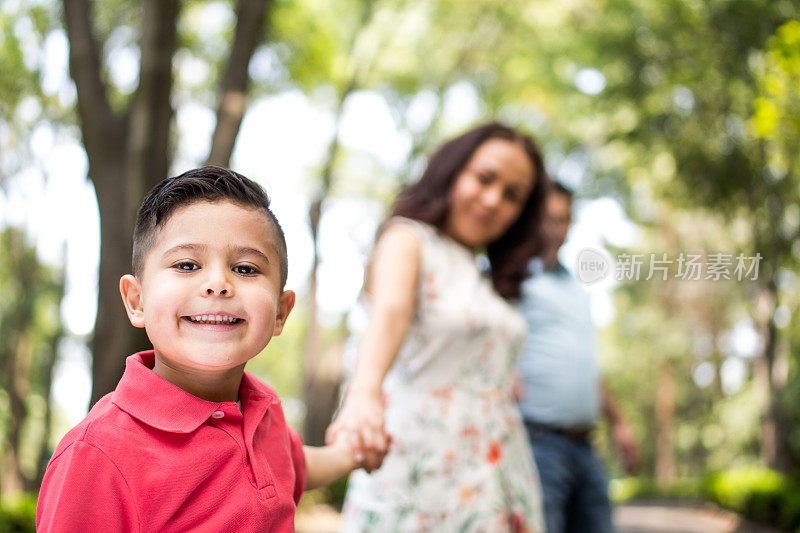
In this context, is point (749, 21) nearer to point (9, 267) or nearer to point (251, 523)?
point (251, 523)

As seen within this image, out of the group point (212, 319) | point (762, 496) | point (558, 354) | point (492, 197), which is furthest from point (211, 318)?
point (762, 496)

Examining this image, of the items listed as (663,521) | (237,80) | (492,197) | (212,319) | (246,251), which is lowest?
(663,521)

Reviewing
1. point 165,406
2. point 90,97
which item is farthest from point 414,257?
point 90,97

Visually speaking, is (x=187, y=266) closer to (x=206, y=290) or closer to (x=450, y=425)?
(x=206, y=290)

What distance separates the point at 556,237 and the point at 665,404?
23.1 metres

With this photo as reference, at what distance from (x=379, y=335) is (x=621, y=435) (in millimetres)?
2451

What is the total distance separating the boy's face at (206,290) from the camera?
1.19 metres

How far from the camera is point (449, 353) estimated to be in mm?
2352

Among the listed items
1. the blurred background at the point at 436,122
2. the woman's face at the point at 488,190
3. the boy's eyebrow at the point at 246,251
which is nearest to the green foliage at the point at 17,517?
the blurred background at the point at 436,122

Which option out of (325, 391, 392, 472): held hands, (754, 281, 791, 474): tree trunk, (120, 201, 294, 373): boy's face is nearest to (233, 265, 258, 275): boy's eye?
(120, 201, 294, 373): boy's face

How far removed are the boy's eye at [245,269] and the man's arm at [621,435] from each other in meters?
3.12

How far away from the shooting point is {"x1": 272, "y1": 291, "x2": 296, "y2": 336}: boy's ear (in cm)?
135

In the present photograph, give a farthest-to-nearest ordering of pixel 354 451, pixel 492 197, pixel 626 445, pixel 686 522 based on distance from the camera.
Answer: pixel 686 522 < pixel 626 445 < pixel 492 197 < pixel 354 451

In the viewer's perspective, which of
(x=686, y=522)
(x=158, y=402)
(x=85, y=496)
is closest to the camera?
(x=85, y=496)
